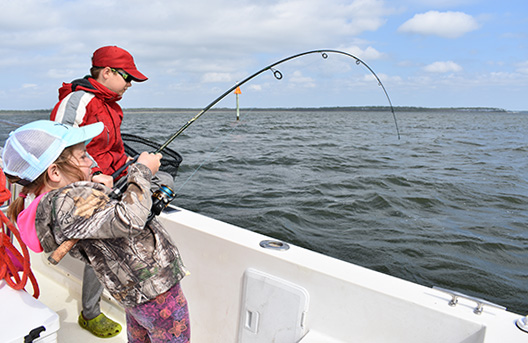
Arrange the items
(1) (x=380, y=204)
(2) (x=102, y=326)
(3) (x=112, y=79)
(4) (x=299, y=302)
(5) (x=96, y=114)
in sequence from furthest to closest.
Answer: (1) (x=380, y=204), (2) (x=102, y=326), (3) (x=112, y=79), (5) (x=96, y=114), (4) (x=299, y=302)

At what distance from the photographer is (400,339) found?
1.48 m

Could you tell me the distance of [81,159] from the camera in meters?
1.29

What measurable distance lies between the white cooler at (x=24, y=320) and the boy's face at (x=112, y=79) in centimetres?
100

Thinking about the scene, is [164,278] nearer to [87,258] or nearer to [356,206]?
[87,258]

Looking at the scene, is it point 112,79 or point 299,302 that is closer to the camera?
point 299,302

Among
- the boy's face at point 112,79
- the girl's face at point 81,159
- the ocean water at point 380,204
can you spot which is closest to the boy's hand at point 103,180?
the girl's face at point 81,159

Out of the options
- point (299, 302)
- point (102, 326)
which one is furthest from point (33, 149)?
point (102, 326)

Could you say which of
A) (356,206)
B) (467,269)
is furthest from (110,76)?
(356,206)

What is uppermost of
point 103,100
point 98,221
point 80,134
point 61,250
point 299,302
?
point 103,100

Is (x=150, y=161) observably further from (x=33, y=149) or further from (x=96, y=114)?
(x=96, y=114)

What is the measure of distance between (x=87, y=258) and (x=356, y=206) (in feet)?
18.8

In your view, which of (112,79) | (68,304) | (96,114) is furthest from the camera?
(68,304)

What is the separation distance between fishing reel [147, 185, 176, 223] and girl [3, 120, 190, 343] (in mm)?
44

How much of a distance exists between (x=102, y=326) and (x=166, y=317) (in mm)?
1110
